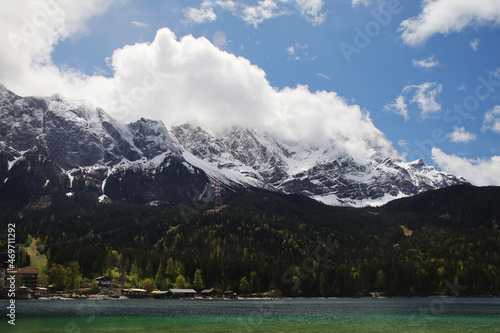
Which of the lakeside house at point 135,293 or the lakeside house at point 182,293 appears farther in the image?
the lakeside house at point 182,293

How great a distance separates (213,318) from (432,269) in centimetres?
12017

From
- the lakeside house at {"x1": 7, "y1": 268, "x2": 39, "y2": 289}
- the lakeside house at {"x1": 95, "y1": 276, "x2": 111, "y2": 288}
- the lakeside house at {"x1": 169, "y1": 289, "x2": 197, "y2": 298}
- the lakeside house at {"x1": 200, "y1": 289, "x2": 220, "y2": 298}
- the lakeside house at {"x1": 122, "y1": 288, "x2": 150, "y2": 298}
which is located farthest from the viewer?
the lakeside house at {"x1": 95, "y1": 276, "x2": 111, "y2": 288}

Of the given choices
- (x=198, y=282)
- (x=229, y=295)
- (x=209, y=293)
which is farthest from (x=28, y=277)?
(x=229, y=295)

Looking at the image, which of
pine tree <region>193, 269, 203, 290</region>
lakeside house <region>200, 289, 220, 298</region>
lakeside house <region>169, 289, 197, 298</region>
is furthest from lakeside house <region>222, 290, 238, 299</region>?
lakeside house <region>169, 289, 197, 298</region>

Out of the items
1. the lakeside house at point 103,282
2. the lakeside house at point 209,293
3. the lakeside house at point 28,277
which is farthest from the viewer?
the lakeside house at point 103,282

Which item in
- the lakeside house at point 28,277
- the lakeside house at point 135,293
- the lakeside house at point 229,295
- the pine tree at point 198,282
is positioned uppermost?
the lakeside house at point 28,277

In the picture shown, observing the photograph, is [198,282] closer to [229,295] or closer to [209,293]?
[209,293]

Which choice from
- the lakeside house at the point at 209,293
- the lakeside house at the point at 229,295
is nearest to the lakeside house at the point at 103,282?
the lakeside house at the point at 209,293

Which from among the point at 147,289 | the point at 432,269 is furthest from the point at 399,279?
the point at 147,289

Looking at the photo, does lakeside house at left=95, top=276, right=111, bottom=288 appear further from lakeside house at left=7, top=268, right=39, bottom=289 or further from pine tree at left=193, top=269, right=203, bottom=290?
pine tree at left=193, top=269, right=203, bottom=290

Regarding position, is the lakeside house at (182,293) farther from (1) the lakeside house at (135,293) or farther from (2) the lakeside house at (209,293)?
(1) the lakeside house at (135,293)

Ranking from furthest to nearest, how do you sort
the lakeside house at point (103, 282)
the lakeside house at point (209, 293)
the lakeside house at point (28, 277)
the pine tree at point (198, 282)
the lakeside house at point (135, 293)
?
the pine tree at point (198, 282)
the lakeside house at point (103, 282)
the lakeside house at point (209, 293)
the lakeside house at point (135, 293)
the lakeside house at point (28, 277)

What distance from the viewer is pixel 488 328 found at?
78.4 m

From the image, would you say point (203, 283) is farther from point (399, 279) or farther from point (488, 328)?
point (488, 328)
